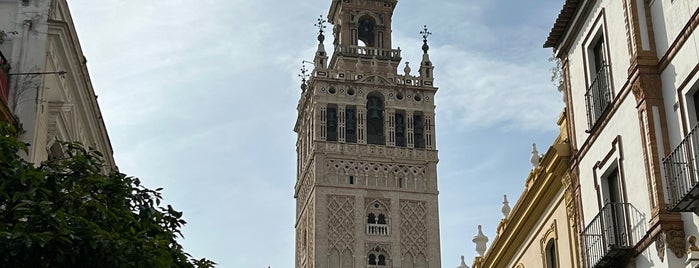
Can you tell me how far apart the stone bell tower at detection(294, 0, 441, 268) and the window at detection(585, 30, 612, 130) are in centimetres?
4962

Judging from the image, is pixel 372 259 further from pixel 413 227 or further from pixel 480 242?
pixel 480 242

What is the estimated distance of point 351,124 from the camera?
7212cm

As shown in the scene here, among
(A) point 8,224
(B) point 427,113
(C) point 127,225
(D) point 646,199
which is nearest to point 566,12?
(D) point 646,199

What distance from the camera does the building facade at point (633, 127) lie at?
593 inches

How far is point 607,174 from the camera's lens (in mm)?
17844

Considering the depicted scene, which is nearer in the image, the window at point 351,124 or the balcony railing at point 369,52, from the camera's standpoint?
the window at point 351,124

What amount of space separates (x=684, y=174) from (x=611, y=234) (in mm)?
2777

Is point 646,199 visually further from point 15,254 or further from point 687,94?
point 15,254

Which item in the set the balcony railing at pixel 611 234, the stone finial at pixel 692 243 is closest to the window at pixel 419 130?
the balcony railing at pixel 611 234

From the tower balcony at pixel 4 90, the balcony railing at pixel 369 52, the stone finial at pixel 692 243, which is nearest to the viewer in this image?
the stone finial at pixel 692 243

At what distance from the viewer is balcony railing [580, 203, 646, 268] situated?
652 inches

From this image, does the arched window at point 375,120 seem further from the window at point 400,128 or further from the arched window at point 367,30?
the arched window at point 367,30

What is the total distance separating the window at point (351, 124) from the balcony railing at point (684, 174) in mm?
56634

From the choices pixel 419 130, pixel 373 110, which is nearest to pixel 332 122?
pixel 373 110
